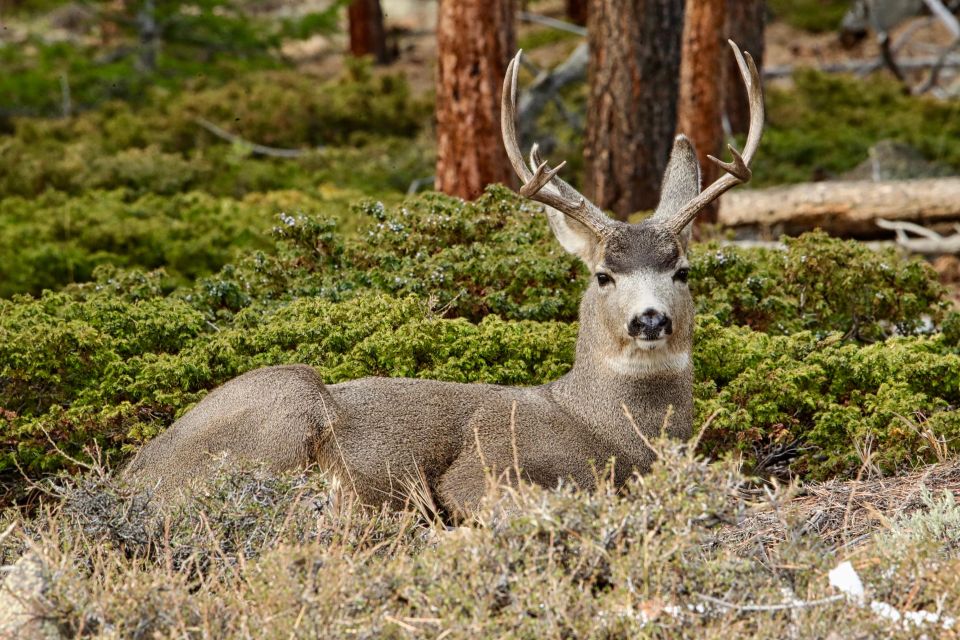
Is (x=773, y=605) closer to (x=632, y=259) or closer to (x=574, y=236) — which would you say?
(x=632, y=259)

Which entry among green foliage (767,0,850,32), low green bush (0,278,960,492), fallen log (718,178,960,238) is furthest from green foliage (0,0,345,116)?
low green bush (0,278,960,492)

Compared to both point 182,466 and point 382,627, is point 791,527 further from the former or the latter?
point 182,466

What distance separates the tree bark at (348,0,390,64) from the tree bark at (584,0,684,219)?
14.7 m

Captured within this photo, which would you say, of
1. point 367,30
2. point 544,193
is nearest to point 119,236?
point 544,193

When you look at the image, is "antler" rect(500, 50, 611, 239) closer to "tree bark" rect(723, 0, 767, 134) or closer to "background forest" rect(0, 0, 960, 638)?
"background forest" rect(0, 0, 960, 638)

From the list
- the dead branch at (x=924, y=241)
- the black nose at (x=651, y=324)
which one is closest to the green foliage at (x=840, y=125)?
the dead branch at (x=924, y=241)

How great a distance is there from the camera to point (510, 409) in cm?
654

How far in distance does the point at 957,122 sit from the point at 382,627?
16.1 metres

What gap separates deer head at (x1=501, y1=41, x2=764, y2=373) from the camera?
248 inches

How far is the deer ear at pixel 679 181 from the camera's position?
22.9 feet

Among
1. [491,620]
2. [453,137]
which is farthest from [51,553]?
[453,137]

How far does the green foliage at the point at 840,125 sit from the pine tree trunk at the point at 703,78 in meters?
3.05

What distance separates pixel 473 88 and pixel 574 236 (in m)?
4.96

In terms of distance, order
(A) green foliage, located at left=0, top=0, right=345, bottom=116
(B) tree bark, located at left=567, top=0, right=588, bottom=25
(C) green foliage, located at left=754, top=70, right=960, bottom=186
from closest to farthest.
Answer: (C) green foliage, located at left=754, top=70, right=960, bottom=186, (A) green foliage, located at left=0, top=0, right=345, bottom=116, (B) tree bark, located at left=567, top=0, right=588, bottom=25
